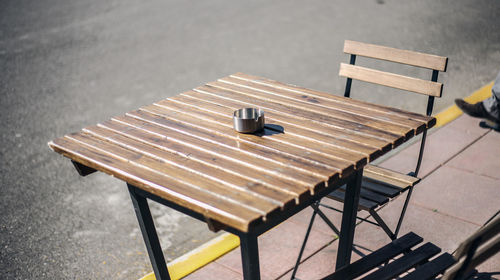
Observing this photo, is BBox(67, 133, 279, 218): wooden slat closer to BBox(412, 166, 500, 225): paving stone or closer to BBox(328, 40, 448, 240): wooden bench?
BBox(328, 40, 448, 240): wooden bench

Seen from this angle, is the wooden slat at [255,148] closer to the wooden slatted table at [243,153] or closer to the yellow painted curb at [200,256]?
the wooden slatted table at [243,153]

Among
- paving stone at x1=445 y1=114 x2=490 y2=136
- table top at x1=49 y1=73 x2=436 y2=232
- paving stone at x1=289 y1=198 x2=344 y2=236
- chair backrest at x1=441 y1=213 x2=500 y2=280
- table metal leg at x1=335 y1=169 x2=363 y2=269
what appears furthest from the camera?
paving stone at x1=445 y1=114 x2=490 y2=136

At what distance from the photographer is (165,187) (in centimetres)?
177

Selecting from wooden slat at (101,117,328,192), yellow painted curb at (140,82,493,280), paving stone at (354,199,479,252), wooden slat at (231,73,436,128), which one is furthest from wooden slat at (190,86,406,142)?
paving stone at (354,199,479,252)

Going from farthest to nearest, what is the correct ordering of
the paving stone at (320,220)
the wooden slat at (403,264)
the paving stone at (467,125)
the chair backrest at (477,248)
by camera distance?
1. the paving stone at (467,125)
2. the paving stone at (320,220)
3. the wooden slat at (403,264)
4. the chair backrest at (477,248)

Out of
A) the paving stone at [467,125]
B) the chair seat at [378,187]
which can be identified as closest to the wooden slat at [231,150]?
the chair seat at [378,187]

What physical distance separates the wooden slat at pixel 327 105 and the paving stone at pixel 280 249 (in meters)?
1.03

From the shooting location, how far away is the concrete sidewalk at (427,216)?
9.52 feet

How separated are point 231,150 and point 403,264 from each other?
87cm

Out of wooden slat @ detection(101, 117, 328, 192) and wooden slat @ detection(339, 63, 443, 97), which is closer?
wooden slat @ detection(101, 117, 328, 192)

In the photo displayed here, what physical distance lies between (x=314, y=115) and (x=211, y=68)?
161 inches

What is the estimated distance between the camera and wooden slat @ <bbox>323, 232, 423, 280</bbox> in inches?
77.0

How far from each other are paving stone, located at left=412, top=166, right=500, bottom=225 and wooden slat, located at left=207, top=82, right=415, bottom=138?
1398mm

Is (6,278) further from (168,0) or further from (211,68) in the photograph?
(168,0)
